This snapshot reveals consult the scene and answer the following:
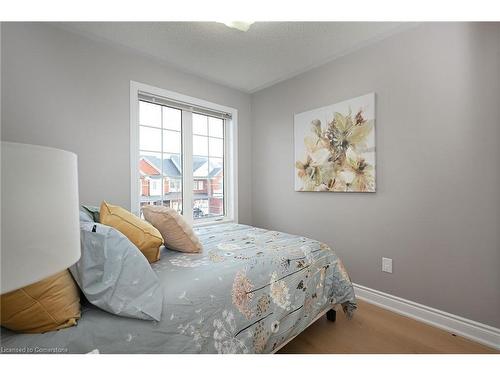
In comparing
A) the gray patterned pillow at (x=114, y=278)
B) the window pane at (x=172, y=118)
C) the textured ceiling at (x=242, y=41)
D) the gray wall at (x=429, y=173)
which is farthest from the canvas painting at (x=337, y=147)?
the gray patterned pillow at (x=114, y=278)

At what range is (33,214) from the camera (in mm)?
420

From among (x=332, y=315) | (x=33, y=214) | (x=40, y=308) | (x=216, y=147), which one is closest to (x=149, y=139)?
(x=216, y=147)

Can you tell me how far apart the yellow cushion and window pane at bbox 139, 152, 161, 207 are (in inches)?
70.6

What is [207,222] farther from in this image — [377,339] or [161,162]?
[377,339]

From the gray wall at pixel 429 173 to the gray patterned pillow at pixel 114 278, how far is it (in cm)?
202

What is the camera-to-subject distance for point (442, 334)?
1.74 metres

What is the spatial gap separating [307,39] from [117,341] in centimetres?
258

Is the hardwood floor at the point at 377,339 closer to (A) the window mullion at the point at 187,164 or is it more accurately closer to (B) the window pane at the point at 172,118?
(A) the window mullion at the point at 187,164

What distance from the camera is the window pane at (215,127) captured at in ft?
10.3

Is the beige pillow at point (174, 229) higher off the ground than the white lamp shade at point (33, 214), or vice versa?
the white lamp shade at point (33, 214)

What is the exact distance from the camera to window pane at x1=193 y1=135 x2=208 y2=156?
9.79 feet

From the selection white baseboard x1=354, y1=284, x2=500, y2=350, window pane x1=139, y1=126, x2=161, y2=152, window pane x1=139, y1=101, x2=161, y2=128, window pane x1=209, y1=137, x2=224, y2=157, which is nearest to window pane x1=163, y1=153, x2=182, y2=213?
window pane x1=139, y1=126, x2=161, y2=152
